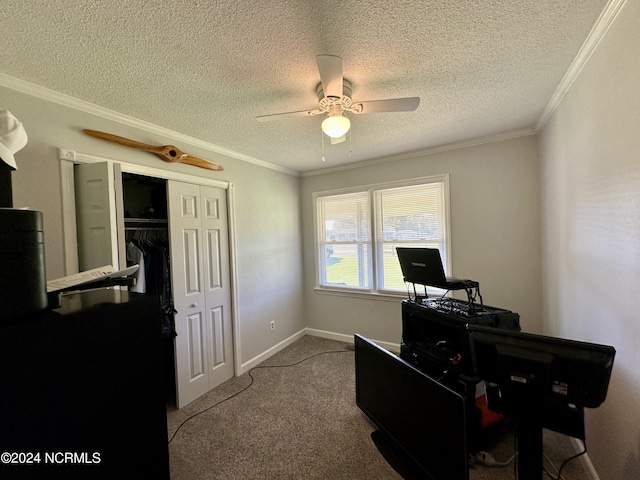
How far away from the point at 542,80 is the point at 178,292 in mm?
3260

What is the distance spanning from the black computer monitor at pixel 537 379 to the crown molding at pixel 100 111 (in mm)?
2749

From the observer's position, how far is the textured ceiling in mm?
1134

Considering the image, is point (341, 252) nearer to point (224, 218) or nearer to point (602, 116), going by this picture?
point (224, 218)

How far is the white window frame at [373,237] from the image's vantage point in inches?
117

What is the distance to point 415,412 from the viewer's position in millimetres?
1548

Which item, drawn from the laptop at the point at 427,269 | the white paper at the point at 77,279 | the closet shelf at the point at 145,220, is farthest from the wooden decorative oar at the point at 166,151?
the laptop at the point at 427,269

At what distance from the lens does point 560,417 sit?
1096 millimetres

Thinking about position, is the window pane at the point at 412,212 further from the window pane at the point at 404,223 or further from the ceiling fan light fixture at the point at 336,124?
the ceiling fan light fixture at the point at 336,124

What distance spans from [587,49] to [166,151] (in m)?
2.92

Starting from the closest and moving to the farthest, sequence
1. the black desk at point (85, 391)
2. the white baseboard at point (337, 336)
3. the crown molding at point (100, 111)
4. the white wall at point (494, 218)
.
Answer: the black desk at point (85, 391) → the crown molding at point (100, 111) → the white wall at point (494, 218) → the white baseboard at point (337, 336)

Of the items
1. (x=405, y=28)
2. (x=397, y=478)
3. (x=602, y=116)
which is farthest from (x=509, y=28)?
(x=397, y=478)

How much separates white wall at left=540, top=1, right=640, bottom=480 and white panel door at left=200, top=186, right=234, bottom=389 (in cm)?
294

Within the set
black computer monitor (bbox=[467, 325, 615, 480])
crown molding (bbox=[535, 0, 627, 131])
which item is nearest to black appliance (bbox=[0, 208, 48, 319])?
black computer monitor (bbox=[467, 325, 615, 480])

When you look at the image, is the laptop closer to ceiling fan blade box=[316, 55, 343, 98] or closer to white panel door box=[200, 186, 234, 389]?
ceiling fan blade box=[316, 55, 343, 98]
